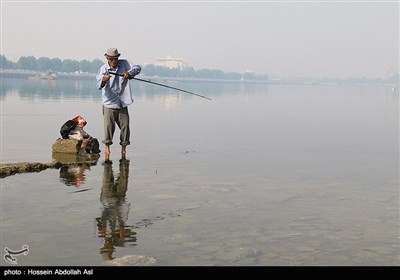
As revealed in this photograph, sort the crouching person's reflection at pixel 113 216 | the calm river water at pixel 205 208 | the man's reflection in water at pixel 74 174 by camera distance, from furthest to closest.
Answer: the man's reflection in water at pixel 74 174
the crouching person's reflection at pixel 113 216
the calm river water at pixel 205 208

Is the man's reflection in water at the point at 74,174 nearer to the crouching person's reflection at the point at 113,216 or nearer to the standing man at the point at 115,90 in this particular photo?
the crouching person's reflection at the point at 113,216

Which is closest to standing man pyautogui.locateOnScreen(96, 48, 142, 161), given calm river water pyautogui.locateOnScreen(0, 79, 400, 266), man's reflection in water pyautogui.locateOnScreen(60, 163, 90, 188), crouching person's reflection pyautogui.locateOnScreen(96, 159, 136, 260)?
calm river water pyautogui.locateOnScreen(0, 79, 400, 266)

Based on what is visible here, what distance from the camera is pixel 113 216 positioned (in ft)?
18.5

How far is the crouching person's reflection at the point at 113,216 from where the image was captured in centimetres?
469

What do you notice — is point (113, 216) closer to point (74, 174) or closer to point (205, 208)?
point (205, 208)

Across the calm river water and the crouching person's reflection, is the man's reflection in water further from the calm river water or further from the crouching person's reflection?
the crouching person's reflection

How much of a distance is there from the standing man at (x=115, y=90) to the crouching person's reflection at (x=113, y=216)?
68.0 inches

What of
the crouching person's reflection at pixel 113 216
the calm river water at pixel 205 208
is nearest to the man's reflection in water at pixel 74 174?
the calm river water at pixel 205 208

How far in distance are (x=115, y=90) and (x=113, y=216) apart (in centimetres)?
460

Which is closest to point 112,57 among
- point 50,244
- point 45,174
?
point 45,174

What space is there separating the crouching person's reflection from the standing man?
68.0 inches

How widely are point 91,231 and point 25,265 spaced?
103 cm

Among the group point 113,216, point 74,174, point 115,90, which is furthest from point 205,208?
point 115,90
